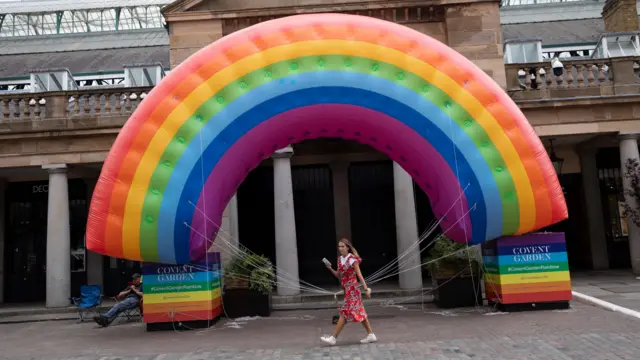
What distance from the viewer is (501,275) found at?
37.4 ft

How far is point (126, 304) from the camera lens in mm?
13234

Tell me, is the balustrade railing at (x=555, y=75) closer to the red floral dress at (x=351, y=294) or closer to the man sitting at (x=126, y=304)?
the red floral dress at (x=351, y=294)

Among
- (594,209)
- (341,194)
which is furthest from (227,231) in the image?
(594,209)

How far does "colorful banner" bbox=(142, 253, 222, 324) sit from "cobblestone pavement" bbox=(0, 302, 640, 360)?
0.39m

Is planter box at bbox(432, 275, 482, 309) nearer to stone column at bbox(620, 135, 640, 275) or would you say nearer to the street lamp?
the street lamp

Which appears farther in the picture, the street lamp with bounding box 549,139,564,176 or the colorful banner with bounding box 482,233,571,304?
the street lamp with bounding box 549,139,564,176

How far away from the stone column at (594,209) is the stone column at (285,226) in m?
11.1

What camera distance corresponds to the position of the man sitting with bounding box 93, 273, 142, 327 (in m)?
12.9

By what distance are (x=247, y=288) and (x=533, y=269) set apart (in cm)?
634

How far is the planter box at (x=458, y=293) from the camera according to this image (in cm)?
1315

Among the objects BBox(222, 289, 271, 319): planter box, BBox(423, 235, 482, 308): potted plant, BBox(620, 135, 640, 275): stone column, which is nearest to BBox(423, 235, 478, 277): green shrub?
BBox(423, 235, 482, 308): potted plant

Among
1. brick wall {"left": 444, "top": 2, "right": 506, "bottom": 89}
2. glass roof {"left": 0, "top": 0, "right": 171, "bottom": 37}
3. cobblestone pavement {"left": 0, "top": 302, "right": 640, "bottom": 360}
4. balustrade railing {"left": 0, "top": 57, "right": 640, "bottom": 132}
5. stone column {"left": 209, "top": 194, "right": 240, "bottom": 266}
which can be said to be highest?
glass roof {"left": 0, "top": 0, "right": 171, "bottom": 37}

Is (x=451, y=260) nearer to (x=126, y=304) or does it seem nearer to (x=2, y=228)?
(x=126, y=304)

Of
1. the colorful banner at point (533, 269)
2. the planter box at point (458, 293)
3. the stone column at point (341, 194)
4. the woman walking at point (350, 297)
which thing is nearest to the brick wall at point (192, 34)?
the stone column at point (341, 194)
